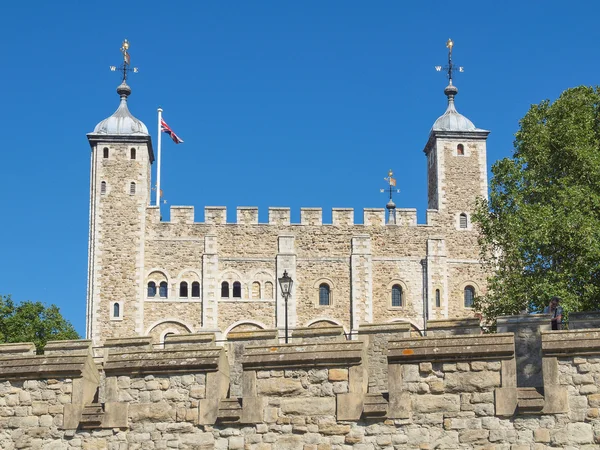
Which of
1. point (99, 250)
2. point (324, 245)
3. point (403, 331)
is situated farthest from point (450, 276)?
point (403, 331)

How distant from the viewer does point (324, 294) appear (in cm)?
5625

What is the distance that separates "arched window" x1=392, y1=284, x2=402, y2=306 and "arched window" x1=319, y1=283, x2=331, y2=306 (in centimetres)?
294

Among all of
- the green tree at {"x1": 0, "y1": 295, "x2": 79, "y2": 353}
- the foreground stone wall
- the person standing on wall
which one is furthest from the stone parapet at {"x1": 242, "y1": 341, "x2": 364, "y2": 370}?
the green tree at {"x1": 0, "y1": 295, "x2": 79, "y2": 353}

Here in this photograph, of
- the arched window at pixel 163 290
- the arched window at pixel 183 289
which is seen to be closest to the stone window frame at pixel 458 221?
the arched window at pixel 183 289

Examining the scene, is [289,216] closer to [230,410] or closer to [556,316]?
[556,316]

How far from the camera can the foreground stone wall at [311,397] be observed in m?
13.2

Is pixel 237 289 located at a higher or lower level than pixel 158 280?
lower

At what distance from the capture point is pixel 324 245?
186ft

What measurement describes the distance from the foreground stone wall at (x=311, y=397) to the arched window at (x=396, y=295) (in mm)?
41634

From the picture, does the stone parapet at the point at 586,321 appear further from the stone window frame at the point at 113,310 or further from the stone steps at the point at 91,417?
the stone window frame at the point at 113,310

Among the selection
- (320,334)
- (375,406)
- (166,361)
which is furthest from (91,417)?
(375,406)

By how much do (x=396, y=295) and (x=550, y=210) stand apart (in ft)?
71.7

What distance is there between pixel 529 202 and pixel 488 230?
5.27 feet

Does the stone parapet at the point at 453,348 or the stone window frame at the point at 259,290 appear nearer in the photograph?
the stone parapet at the point at 453,348
